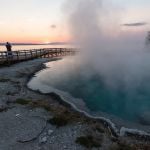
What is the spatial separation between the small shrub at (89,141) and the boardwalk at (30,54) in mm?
23820

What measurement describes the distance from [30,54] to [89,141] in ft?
129

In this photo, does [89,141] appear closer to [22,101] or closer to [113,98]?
[22,101]

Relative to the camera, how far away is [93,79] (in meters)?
28.6

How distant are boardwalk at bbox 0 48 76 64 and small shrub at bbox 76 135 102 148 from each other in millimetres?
23820

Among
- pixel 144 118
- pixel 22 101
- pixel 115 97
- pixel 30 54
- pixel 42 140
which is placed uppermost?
pixel 42 140

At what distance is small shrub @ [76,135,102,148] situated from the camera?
33.1ft

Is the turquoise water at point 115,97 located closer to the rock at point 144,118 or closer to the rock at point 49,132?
the rock at point 144,118

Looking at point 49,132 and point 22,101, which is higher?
point 49,132

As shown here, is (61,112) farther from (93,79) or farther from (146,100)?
(93,79)

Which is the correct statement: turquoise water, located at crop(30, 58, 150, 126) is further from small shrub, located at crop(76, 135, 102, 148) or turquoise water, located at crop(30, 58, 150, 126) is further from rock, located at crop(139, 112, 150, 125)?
small shrub, located at crop(76, 135, 102, 148)

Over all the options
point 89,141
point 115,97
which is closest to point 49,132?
point 89,141

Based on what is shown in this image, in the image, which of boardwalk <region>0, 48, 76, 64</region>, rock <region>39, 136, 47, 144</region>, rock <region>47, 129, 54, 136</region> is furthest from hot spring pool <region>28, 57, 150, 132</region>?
boardwalk <region>0, 48, 76, 64</region>

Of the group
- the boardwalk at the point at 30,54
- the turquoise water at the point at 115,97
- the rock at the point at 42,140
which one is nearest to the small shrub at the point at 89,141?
the rock at the point at 42,140

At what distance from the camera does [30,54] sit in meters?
48.3
